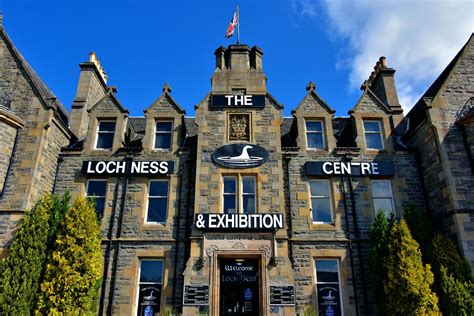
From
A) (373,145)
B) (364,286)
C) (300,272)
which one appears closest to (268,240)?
(300,272)

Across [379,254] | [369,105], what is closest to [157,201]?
[379,254]

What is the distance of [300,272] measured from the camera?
562 inches

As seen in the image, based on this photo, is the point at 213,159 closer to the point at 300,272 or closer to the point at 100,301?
the point at 300,272

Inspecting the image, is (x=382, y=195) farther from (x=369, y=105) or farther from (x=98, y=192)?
(x=98, y=192)

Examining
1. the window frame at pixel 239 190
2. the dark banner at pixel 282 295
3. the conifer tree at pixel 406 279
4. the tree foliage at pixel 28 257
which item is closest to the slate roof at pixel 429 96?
the conifer tree at pixel 406 279

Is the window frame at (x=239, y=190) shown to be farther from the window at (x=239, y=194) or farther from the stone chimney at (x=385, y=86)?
the stone chimney at (x=385, y=86)

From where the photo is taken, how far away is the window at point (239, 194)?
15.1 meters

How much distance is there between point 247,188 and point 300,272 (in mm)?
3988

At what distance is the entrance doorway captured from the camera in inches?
549

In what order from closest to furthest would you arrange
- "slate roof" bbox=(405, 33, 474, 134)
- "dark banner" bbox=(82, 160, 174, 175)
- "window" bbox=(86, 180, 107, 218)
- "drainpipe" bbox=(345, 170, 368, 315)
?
"drainpipe" bbox=(345, 170, 368, 315), "window" bbox=(86, 180, 107, 218), "dark banner" bbox=(82, 160, 174, 175), "slate roof" bbox=(405, 33, 474, 134)

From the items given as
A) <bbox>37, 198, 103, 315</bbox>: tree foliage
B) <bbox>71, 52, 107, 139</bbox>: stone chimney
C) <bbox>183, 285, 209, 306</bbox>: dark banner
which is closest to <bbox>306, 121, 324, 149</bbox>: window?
<bbox>183, 285, 209, 306</bbox>: dark banner

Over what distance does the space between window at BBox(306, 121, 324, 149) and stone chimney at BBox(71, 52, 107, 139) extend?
1116 centimetres

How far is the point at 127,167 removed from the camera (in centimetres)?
1600

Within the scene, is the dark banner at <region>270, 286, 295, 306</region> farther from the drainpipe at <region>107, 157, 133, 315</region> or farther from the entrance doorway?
the drainpipe at <region>107, 157, 133, 315</region>
